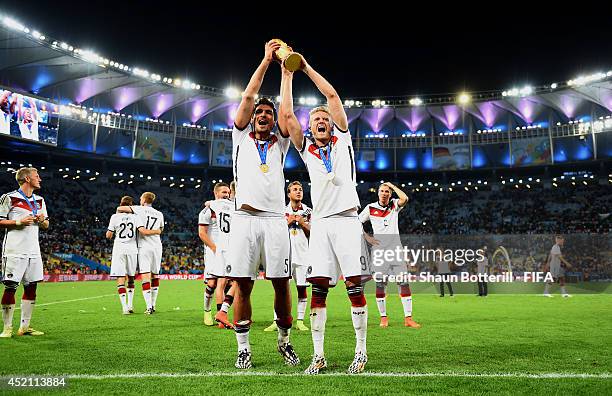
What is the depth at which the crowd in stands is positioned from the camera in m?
40.7

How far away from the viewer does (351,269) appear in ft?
16.5

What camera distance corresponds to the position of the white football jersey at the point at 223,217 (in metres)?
8.05

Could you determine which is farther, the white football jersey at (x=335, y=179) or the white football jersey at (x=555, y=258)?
the white football jersey at (x=555, y=258)

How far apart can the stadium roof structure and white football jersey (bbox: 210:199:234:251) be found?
30.9 metres

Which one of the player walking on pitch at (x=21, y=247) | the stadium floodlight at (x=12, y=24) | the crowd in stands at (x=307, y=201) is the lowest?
the player walking on pitch at (x=21, y=247)

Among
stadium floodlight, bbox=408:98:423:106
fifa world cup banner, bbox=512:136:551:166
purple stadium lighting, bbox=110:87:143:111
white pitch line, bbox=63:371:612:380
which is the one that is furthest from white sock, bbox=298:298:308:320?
fifa world cup banner, bbox=512:136:551:166

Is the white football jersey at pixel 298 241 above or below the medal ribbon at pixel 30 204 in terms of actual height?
below

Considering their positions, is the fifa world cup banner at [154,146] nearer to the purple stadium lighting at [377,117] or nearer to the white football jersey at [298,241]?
the purple stadium lighting at [377,117]

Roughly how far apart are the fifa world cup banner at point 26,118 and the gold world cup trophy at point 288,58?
115ft

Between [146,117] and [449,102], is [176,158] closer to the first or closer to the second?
[146,117]

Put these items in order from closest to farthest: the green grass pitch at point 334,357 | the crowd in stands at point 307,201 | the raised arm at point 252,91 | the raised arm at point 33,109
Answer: the green grass pitch at point 334,357 < the raised arm at point 252,91 < the raised arm at point 33,109 < the crowd in stands at point 307,201

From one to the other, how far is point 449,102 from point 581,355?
46.5 metres

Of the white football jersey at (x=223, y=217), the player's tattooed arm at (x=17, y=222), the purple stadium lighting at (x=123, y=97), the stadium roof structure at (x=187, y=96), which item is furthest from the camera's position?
the purple stadium lighting at (x=123, y=97)

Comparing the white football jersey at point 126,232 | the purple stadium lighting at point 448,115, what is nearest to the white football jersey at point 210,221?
the white football jersey at point 126,232
